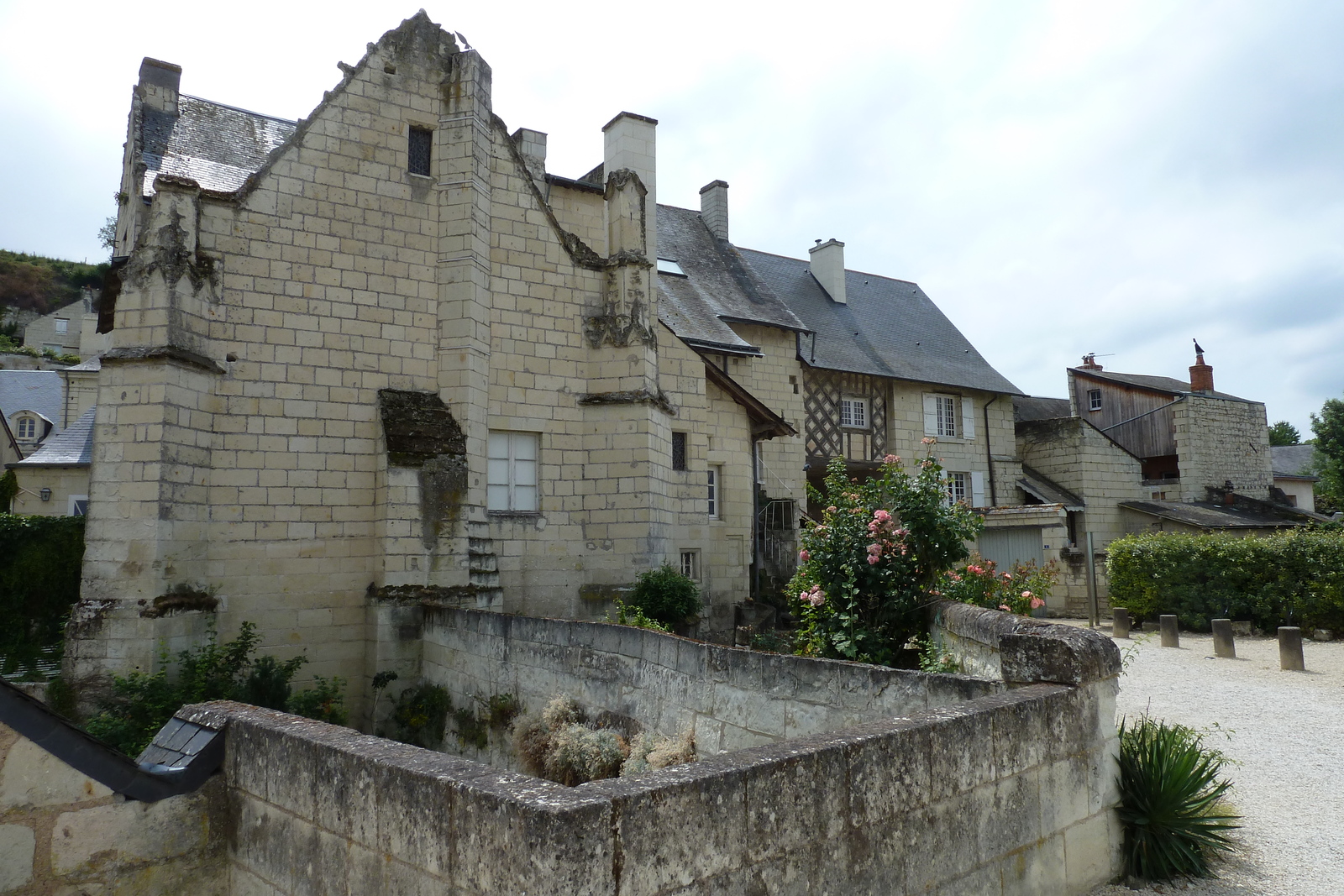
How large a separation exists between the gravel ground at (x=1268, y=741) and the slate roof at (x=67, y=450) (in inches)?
755

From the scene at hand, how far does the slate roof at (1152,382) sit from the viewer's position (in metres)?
25.9

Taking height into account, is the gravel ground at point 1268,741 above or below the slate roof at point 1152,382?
below

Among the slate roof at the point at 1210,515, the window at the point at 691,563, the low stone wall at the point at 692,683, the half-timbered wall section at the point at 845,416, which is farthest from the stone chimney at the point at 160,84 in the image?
the slate roof at the point at 1210,515

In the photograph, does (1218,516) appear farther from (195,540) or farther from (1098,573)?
(195,540)

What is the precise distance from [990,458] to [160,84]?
70.7ft

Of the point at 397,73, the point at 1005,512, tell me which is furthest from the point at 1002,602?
the point at 1005,512

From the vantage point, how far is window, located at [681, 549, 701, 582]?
14539 mm

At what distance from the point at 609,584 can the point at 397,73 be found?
730 cm

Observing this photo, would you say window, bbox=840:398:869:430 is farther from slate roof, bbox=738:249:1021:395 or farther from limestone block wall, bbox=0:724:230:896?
limestone block wall, bbox=0:724:230:896

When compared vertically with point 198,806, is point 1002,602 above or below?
above

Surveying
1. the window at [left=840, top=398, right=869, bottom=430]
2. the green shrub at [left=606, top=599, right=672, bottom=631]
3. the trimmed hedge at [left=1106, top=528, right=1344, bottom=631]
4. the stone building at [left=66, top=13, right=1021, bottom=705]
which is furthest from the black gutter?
the window at [left=840, top=398, right=869, bottom=430]

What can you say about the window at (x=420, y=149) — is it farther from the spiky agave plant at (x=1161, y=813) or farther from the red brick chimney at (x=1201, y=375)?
the red brick chimney at (x=1201, y=375)

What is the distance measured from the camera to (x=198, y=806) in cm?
337

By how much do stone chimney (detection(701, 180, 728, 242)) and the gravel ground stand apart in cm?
1430
